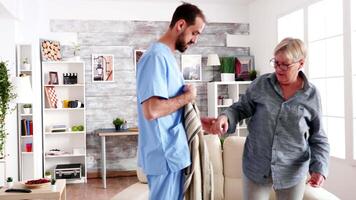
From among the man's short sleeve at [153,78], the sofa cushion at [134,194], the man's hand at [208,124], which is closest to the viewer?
the man's short sleeve at [153,78]

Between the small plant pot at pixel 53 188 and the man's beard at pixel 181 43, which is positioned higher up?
the man's beard at pixel 181 43

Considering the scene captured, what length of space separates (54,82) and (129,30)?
1.53 m

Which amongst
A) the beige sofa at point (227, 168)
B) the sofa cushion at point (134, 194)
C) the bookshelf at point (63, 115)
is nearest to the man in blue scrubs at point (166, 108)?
the sofa cushion at point (134, 194)

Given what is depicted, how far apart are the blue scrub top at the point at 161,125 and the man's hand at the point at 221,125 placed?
26cm

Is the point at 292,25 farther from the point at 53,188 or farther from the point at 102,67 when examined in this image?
the point at 53,188

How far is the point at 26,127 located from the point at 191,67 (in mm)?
2923

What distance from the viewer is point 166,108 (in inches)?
61.5

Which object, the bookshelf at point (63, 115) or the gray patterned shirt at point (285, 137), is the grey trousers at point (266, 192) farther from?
the bookshelf at point (63, 115)

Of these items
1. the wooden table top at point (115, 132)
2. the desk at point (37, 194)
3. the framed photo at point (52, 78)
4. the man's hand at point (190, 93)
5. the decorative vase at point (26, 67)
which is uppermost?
the decorative vase at point (26, 67)

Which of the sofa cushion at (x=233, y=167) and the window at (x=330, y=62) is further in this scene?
the window at (x=330, y=62)

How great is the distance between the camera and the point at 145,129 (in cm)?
164

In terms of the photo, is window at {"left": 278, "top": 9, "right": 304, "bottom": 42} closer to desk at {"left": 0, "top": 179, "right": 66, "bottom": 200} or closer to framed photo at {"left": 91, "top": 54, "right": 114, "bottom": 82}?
framed photo at {"left": 91, "top": 54, "right": 114, "bottom": 82}

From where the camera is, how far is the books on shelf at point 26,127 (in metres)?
5.44

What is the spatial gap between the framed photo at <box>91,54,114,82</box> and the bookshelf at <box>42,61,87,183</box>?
0.79 feet
